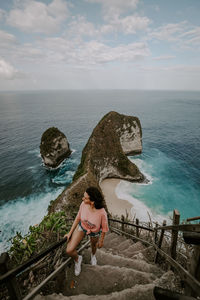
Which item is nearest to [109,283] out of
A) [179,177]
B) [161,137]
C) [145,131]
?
[179,177]

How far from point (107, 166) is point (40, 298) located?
2389cm

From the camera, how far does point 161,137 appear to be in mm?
54500

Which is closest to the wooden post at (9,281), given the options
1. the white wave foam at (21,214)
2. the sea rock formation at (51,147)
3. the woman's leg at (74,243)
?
the woman's leg at (74,243)

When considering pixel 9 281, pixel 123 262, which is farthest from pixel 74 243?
pixel 123 262

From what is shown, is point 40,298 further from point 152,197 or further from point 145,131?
point 145,131

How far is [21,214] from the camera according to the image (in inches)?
877

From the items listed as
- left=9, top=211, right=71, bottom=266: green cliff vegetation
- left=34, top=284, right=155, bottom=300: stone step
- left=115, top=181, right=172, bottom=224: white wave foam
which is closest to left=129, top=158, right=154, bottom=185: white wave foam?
left=115, top=181, right=172, bottom=224: white wave foam

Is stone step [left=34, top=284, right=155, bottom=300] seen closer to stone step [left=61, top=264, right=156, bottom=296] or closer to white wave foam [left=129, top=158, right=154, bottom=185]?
stone step [left=61, top=264, right=156, bottom=296]

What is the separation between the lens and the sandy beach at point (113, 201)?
20875mm

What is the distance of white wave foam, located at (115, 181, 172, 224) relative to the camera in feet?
66.7

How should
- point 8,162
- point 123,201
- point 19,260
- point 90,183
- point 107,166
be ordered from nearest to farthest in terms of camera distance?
point 19,260 → point 90,183 → point 123,201 → point 107,166 → point 8,162

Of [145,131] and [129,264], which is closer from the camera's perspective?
[129,264]

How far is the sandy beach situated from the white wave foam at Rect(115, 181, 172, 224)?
625 millimetres

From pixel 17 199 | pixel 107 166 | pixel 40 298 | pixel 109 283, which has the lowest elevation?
pixel 17 199
